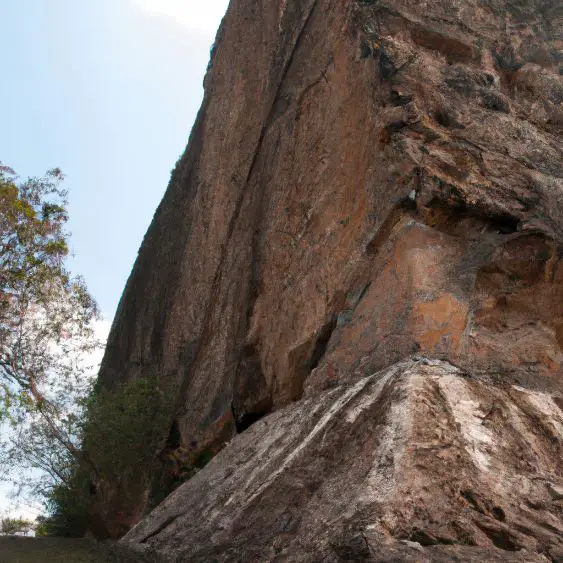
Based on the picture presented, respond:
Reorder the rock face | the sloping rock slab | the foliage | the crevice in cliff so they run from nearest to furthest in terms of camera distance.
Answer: the sloping rock slab → the rock face → the crevice in cliff → the foliage

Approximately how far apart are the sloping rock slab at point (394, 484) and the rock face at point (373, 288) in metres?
0.02

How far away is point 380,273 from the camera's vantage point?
823cm

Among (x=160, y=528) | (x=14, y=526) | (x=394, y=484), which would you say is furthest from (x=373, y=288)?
(x=14, y=526)

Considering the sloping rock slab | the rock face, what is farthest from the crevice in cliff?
the rock face

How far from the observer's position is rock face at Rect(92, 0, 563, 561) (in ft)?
16.9

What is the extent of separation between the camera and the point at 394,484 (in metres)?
4.80

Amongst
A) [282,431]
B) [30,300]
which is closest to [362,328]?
[282,431]

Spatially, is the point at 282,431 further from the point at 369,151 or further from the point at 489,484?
the point at 369,151

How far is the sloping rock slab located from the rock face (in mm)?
20

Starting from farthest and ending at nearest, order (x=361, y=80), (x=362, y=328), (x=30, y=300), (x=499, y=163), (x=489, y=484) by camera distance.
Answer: (x=30, y=300) < (x=361, y=80) < (x=499, y=163) < (x=362, y=328) < (x=489, y=484)

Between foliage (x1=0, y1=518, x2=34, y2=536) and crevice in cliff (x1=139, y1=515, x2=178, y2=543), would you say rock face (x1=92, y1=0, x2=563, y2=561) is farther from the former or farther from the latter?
foliage (x1=0, y1=518, x2=34, y2=536)

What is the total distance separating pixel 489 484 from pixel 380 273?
3567mm

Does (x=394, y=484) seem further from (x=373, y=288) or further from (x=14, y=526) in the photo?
(x=14, y=526)

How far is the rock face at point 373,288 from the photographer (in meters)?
5.14
